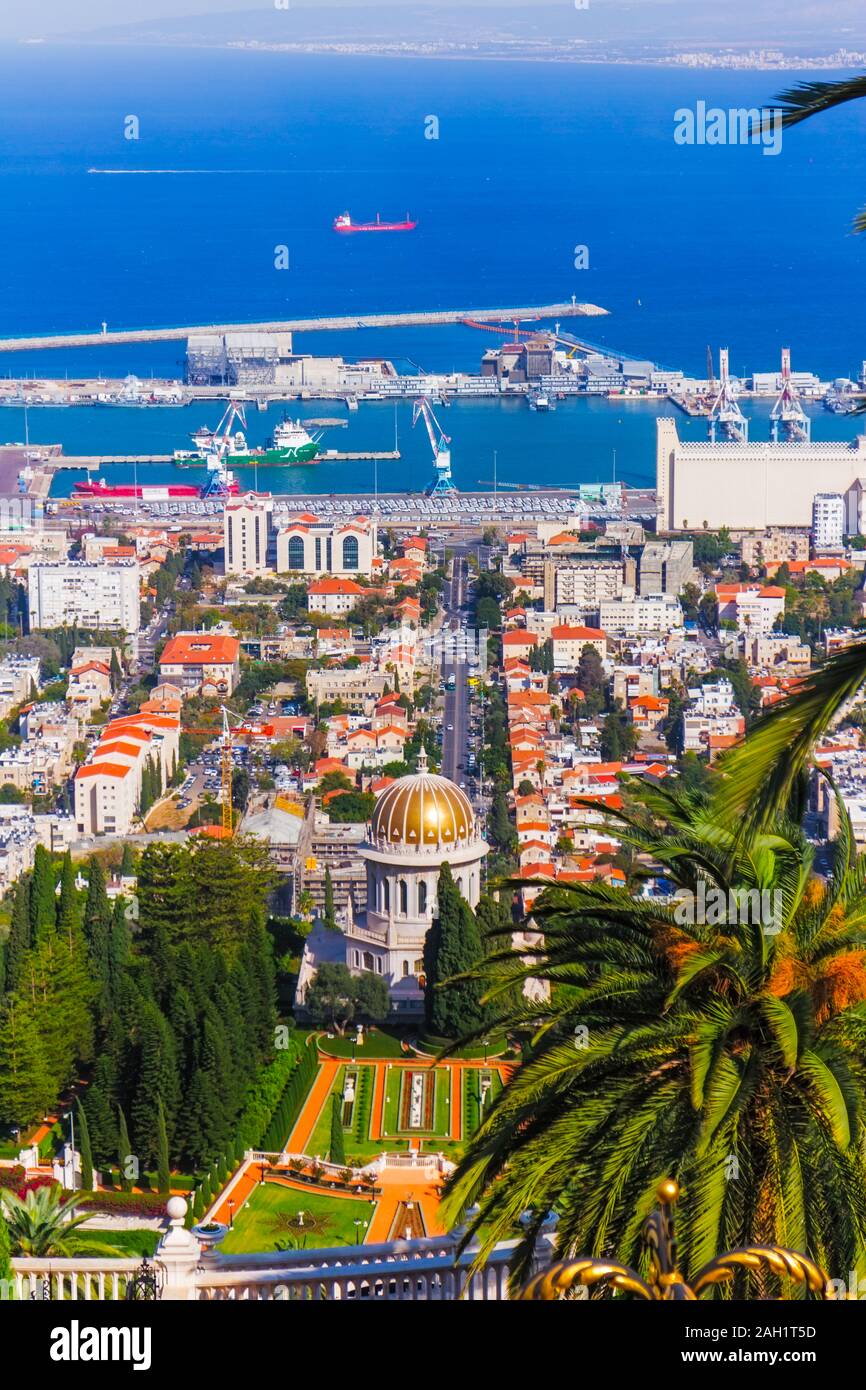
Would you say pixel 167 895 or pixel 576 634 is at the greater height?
pixel 576 634

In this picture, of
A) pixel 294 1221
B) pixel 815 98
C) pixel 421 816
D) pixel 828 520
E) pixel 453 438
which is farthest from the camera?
pixel 453 438

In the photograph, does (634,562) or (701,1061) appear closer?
(701,1061)

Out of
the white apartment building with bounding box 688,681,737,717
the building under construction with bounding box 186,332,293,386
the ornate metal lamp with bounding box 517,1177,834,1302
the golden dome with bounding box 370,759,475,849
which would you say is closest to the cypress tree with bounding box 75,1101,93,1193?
the golden dome with bounding box 370,759,475,849

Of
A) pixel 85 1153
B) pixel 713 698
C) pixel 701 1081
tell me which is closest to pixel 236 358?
pixel 713 698

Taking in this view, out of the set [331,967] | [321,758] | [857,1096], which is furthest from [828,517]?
[857,1096]

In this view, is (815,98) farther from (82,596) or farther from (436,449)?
(436,449)
